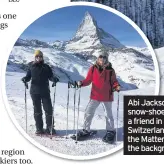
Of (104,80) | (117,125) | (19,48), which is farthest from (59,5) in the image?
(117,125)

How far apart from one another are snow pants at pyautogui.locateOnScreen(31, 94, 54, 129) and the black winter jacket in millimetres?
34

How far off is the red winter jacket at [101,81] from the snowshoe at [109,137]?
0.63 feet

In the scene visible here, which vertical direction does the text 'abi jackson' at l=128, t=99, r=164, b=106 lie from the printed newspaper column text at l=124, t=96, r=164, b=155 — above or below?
above

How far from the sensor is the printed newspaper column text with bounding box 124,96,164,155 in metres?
2.54

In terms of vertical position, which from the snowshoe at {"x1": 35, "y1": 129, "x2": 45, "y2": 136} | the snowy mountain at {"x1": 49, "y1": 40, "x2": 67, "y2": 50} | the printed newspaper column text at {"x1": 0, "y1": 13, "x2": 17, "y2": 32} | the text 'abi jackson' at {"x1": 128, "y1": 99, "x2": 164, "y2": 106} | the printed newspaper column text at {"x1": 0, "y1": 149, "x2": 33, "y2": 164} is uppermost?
the printed newspaper column text at {"x1": 0, "y1": 13, "x2": 17, "y2": 32}

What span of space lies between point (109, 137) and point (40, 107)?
0.42 m

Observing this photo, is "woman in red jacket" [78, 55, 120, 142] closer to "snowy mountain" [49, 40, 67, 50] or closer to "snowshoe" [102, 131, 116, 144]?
"snowshoe" [102, 131, 116, 144]

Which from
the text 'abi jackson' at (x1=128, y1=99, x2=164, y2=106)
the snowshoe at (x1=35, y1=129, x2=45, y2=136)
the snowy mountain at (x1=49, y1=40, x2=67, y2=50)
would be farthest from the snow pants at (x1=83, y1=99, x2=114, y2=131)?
the snowy mountain at (x1=49, y1=40, x2=67, y2=50)

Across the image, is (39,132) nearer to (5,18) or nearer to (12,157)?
(12,157)

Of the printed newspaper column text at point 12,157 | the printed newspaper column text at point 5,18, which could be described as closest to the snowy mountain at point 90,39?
the printed newspaper column text at point 5,18

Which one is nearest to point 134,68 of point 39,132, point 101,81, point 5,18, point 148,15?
point 101,81

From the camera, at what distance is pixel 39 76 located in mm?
2586

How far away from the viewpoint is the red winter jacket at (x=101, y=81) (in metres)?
2.57

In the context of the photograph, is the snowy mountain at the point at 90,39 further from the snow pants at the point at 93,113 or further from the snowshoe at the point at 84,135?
the snowshoe at the point at 84,135
